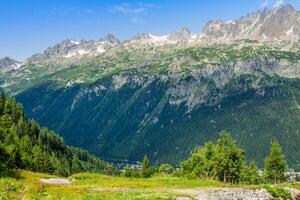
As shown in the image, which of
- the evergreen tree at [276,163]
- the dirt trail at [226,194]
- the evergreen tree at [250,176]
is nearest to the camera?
the dirt trail at [226,194]

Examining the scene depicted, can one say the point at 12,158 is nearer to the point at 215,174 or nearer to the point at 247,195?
the point at 215,174

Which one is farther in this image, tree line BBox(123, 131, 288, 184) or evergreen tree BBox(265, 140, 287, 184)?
evergreen tree BBox(265, 140, 287, 184)

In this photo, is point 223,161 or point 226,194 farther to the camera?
point 223,161

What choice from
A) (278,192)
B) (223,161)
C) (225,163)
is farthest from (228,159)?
(278,192)

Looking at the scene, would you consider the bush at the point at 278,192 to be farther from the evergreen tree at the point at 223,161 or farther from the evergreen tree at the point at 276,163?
the evergreen tree at the point at 276,163

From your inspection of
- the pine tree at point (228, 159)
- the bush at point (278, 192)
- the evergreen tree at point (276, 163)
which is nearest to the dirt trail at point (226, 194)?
the bush at point (278, 192)

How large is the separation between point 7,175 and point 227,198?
35.6 m

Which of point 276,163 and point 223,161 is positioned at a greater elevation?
point 276,163

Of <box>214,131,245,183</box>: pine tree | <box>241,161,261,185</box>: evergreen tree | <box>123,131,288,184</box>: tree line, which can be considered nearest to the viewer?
<box>214,131,245,183</box>: pine tree

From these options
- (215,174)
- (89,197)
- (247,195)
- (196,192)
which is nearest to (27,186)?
(89,197)

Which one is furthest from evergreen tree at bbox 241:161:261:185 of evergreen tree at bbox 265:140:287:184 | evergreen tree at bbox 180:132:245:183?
evergreen tree at bbox 180:132:245:183

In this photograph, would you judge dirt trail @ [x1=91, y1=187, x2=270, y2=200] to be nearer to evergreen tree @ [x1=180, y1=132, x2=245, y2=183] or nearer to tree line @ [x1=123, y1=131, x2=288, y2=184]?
tree line @ [x1=123, y1=131, x2=288, y2=184]

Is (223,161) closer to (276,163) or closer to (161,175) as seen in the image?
(161,175)

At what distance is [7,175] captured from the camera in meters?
77.8
